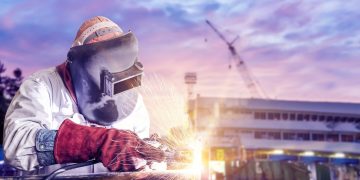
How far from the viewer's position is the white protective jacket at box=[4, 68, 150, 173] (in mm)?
3461

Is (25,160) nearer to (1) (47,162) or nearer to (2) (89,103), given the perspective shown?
(1) (47,162)

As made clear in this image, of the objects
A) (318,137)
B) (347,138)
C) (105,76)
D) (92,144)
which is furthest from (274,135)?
(92,144)

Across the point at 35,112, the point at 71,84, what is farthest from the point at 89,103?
the point at 35,112

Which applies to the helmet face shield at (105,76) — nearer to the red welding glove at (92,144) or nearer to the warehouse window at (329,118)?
the red welding glove at (92,144)

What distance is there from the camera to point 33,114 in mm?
3553

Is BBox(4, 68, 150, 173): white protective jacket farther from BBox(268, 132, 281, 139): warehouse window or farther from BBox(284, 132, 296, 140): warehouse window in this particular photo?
BBox(284, 132, 296, 140): warehouse window

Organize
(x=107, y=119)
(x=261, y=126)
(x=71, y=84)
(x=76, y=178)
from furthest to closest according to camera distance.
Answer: (x=261, y=126)
(x=107, y=119)
(x=71, y=84)
(x=76, y=178)

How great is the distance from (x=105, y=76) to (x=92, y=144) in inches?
40.0

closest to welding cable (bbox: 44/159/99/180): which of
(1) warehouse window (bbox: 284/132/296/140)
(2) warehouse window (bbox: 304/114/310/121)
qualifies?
(1) warehouse window (bbox: 284/132/296/140)

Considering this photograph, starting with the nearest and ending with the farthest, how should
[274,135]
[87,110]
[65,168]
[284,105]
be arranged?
[65,168]
[87,110]
[284,105]
[274,135]

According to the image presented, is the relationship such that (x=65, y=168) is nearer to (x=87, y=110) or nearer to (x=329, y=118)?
(x=87, y=110)

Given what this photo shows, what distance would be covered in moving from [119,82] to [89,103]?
0.36 meters

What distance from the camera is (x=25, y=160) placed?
Result: 137 inches

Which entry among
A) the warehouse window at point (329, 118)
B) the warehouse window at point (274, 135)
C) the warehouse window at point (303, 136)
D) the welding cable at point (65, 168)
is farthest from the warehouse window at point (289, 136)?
the welding cable at point (65, 168)
